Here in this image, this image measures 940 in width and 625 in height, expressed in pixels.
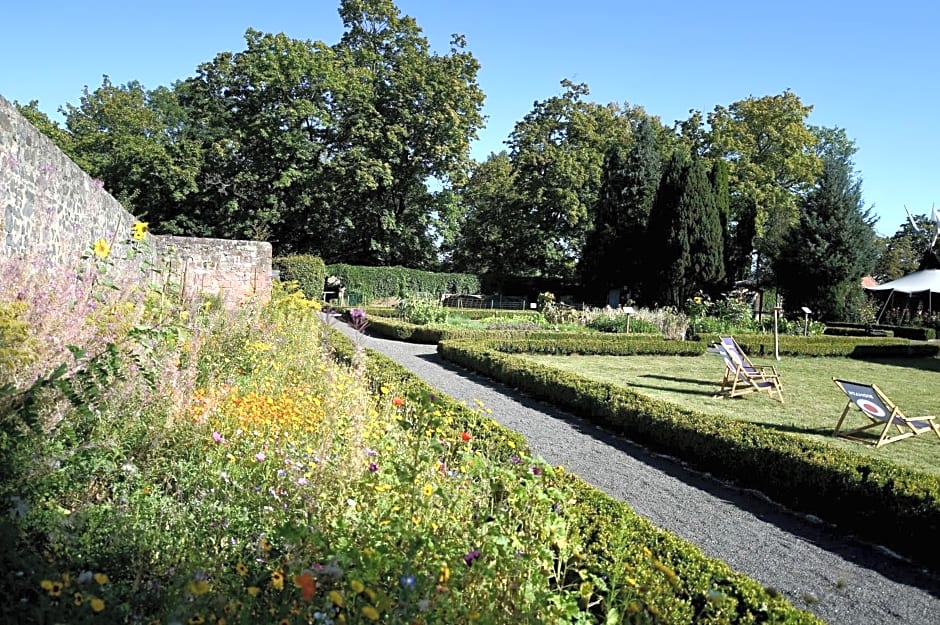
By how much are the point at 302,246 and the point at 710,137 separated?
65.3 feet

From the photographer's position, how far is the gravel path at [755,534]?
11.5ft

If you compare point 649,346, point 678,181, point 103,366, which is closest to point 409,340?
point 649,346

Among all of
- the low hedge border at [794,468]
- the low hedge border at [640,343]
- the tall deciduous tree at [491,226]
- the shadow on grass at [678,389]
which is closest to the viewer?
the low hedge border at [794,468]

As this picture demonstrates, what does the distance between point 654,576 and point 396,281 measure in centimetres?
2647

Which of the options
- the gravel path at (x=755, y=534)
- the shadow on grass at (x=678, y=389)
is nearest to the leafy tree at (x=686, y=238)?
the shadow on grass at (x=678, y=389)

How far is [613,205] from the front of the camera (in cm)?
3005

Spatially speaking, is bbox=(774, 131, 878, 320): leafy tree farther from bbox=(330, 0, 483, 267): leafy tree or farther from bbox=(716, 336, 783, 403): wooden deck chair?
bbox=(716, 336, 783, 403): wooden deck chair

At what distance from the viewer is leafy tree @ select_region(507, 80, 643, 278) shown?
31.8 m

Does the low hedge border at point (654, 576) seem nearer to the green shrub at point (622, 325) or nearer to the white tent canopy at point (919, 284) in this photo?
the green shrub at point (622, 325)

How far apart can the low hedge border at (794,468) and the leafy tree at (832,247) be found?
19.6 metres

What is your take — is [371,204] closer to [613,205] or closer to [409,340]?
[613,205]

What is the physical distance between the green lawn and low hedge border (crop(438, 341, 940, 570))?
1442 mm

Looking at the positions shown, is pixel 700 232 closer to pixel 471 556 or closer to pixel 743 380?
pixel 743 380

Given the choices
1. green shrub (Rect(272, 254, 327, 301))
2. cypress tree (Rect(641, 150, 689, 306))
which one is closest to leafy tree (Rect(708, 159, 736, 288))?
cypress tree (Rect(641, 150, 689, 306))
